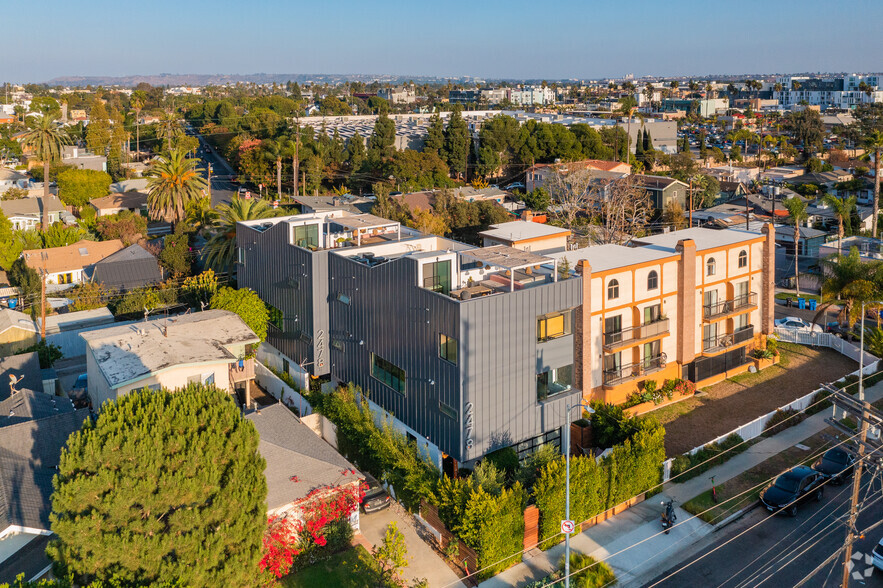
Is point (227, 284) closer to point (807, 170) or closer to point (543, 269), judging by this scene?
point (543, 269)

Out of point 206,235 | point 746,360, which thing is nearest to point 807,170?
point 746,360

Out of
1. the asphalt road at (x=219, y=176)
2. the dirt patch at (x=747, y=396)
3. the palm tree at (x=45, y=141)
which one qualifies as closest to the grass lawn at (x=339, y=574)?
the dirt patch at (x=747, y=396)

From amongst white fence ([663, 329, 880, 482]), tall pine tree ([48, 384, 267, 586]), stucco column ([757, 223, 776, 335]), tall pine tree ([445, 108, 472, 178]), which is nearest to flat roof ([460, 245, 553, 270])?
white fence ([663, 329, 880, 482])

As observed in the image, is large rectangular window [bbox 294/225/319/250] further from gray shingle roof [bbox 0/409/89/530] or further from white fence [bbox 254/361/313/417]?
gray shingle roof [bbox 0/409/89/530]

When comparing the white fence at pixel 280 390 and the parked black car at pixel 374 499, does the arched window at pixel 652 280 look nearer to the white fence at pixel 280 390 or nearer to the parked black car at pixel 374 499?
the parked black car at pixel 374 499

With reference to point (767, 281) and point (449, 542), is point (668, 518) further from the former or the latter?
point (767, 281)

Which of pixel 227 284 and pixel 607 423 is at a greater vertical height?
pixel 227 284
